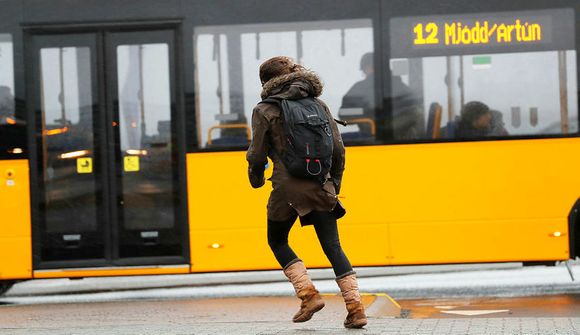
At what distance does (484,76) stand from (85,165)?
381cm

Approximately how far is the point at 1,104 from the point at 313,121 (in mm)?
4690

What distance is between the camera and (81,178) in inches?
431

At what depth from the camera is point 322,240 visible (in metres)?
7.52

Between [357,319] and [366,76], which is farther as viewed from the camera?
[366,76]

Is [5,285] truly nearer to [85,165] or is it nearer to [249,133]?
[85,165]

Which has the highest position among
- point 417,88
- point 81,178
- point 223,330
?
point 417,88

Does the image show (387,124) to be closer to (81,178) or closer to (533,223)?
(533,223)

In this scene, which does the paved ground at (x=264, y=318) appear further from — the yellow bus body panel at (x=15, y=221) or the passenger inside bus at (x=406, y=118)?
the passenger inside bus at (x=406, y=118)

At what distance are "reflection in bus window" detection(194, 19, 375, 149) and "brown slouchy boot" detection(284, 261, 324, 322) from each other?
3462mm

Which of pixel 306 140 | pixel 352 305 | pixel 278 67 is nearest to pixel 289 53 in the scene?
pixel 278 67

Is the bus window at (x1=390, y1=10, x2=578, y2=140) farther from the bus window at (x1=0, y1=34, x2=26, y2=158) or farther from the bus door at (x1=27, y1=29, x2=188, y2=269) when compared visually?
the bus window at (x1=0, y1=34, x2=26, y2=158)

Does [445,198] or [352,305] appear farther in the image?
[445,198]

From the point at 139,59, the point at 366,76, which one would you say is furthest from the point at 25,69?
the point at 366,76

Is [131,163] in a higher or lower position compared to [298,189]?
higher
